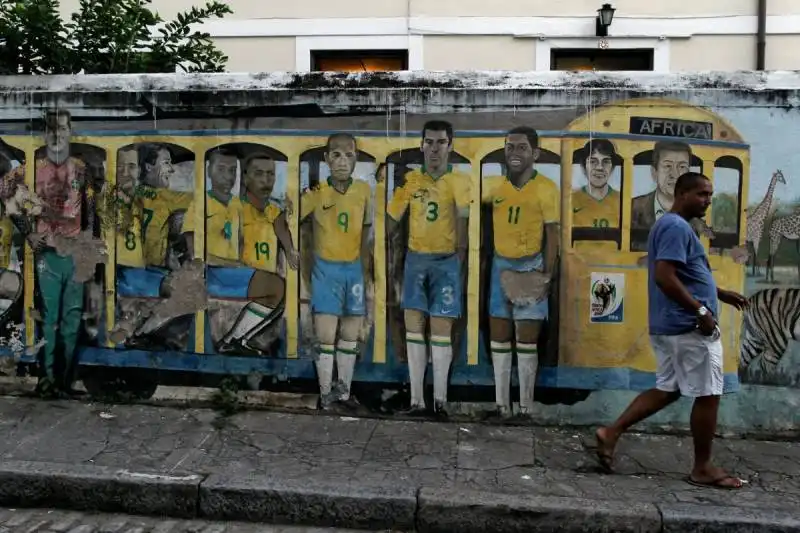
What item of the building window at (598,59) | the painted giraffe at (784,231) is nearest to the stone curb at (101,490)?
the painted giraffe at (784,231)

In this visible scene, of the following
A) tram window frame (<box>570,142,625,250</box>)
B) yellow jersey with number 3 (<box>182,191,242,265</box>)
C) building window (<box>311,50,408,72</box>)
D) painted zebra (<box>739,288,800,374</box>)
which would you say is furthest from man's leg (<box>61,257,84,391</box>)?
building window (<box>311,50,408,72</box>)

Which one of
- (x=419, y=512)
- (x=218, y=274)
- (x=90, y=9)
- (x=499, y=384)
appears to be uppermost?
(x=90, y=9)

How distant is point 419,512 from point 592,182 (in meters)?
2.45

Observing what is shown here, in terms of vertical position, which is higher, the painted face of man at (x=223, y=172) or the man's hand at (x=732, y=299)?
the painted face of man at (x=223, y=172)

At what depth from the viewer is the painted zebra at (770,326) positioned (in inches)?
184

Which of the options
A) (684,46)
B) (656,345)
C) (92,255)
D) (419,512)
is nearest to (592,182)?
(656,345)

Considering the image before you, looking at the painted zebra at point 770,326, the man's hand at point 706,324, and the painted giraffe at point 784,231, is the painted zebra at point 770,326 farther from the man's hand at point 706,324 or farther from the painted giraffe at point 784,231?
the man's hand at point 706,324

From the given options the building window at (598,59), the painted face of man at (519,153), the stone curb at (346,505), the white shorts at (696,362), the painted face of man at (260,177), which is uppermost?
the building window at (598,59)

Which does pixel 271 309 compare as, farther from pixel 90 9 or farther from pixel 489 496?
pixel 90 9

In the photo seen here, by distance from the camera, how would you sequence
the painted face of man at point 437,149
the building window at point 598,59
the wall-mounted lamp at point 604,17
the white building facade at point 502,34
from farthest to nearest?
the building window at point 598,59, the white building facade at point 502,34, the wall-mounted lamp at point 604,17, the painted face of man at point 437,149

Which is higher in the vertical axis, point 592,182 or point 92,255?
point 592,182

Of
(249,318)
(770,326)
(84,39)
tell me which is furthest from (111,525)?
(770,326)

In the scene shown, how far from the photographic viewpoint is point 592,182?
15.6ft

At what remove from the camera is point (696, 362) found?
12.7 ft
